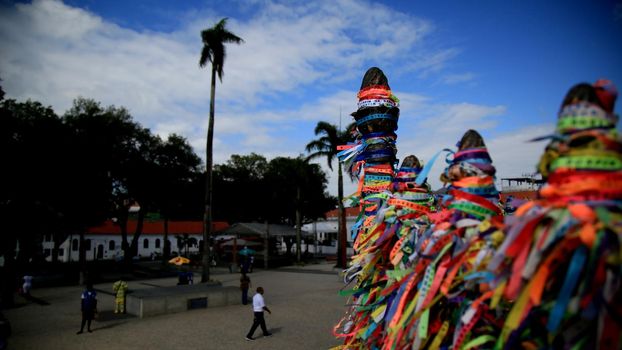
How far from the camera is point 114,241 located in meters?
45.5

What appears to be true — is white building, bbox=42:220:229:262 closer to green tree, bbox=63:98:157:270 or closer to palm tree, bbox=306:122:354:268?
green tree, bbox=63:98:157:270

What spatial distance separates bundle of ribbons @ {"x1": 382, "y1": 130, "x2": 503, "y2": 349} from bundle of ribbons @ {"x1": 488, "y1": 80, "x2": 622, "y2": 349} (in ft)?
1.22

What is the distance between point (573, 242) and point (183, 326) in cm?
1148

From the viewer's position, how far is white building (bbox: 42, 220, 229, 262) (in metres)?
42.5

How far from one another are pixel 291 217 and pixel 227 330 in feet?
123

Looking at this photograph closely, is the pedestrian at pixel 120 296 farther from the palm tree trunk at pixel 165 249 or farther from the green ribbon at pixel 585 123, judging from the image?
the palm tree trunk at pixel 165 249

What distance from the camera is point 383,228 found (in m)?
3.94

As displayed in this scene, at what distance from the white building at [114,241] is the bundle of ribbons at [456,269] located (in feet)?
125

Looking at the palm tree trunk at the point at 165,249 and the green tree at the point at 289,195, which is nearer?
the palm tree trunk at the point at 165,249

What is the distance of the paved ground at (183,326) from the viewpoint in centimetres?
971

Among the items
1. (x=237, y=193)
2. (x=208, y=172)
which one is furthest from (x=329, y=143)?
(x=237, y=193)

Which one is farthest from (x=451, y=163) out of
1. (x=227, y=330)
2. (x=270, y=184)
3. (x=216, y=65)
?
(x=270, y=184)

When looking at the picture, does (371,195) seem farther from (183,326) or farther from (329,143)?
(329,143)

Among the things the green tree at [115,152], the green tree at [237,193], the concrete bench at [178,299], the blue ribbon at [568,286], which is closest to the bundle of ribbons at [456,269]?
the blue ribbon at [568,286]
